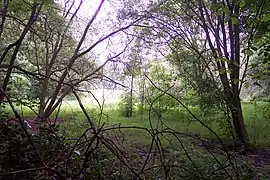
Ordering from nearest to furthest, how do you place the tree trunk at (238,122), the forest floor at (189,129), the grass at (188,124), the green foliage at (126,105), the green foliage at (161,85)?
the forest floor at (189,129) < the tree trunk at (238,122) < the grass at (188,124) < the green foliage at (161,85) < the green foliage at (126,105)

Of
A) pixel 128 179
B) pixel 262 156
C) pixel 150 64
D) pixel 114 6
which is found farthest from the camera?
pixel 150 64

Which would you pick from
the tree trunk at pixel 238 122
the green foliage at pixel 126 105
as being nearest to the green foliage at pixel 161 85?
the tree trunk at pixel 238 122

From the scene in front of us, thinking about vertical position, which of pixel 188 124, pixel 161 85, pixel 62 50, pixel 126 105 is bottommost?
pixel 188 124

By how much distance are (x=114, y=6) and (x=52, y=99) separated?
2669mm

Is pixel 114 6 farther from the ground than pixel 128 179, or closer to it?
farther from the ground

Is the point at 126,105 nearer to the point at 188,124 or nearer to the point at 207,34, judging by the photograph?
the point at 188,124

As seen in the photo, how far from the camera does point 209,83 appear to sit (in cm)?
597

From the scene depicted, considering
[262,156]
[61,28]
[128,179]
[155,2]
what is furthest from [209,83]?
[128,179]

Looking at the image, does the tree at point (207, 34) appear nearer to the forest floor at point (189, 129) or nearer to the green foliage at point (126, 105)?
the forest floor at point (189, 129)

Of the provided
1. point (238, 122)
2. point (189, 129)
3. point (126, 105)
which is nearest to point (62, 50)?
point (126, 105)

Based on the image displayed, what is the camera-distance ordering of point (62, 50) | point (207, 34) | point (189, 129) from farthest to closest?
1. point (189, 129)
2. point (62, 50)
3. point (207, 34)

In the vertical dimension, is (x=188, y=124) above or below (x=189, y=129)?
above

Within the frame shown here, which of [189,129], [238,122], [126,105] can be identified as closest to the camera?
[238,122]

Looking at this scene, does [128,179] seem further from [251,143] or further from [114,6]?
[114,6]
